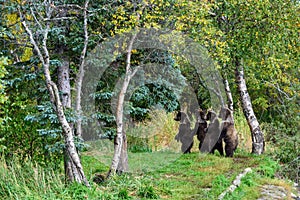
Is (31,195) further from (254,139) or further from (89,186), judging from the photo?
(254,139)

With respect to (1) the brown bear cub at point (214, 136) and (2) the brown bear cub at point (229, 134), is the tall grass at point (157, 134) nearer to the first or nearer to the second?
(1) the brown bear cub at point (214, 136)

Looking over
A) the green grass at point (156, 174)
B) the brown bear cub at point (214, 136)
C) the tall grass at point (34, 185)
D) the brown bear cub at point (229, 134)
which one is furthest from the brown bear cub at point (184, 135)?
the tall grass at point (34, 185)

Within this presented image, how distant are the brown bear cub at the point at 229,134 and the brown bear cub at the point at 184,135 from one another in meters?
1.23

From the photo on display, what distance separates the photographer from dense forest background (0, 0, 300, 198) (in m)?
6.56

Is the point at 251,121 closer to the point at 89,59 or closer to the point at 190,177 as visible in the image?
the point at 190,177

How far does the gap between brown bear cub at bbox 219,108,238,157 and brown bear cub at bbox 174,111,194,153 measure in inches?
48.2

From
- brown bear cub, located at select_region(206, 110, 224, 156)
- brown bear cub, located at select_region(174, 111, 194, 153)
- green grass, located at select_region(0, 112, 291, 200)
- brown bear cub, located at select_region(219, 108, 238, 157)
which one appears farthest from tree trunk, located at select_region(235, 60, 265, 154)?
brown bear cub, located at select_region(174, 111, 194, 153)

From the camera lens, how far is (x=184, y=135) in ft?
37.3

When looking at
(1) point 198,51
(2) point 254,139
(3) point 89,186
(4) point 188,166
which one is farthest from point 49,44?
(2) point 254,139

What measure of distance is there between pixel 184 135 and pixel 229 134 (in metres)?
1.49

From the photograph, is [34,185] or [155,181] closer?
[34,185]

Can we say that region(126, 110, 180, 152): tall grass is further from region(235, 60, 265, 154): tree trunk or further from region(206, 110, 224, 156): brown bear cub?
region(235, 60, 265, 154): tree trunk

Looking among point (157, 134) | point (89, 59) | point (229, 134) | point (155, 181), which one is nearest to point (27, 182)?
point (155, 181)

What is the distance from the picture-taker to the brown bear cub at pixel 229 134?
1023 cm
